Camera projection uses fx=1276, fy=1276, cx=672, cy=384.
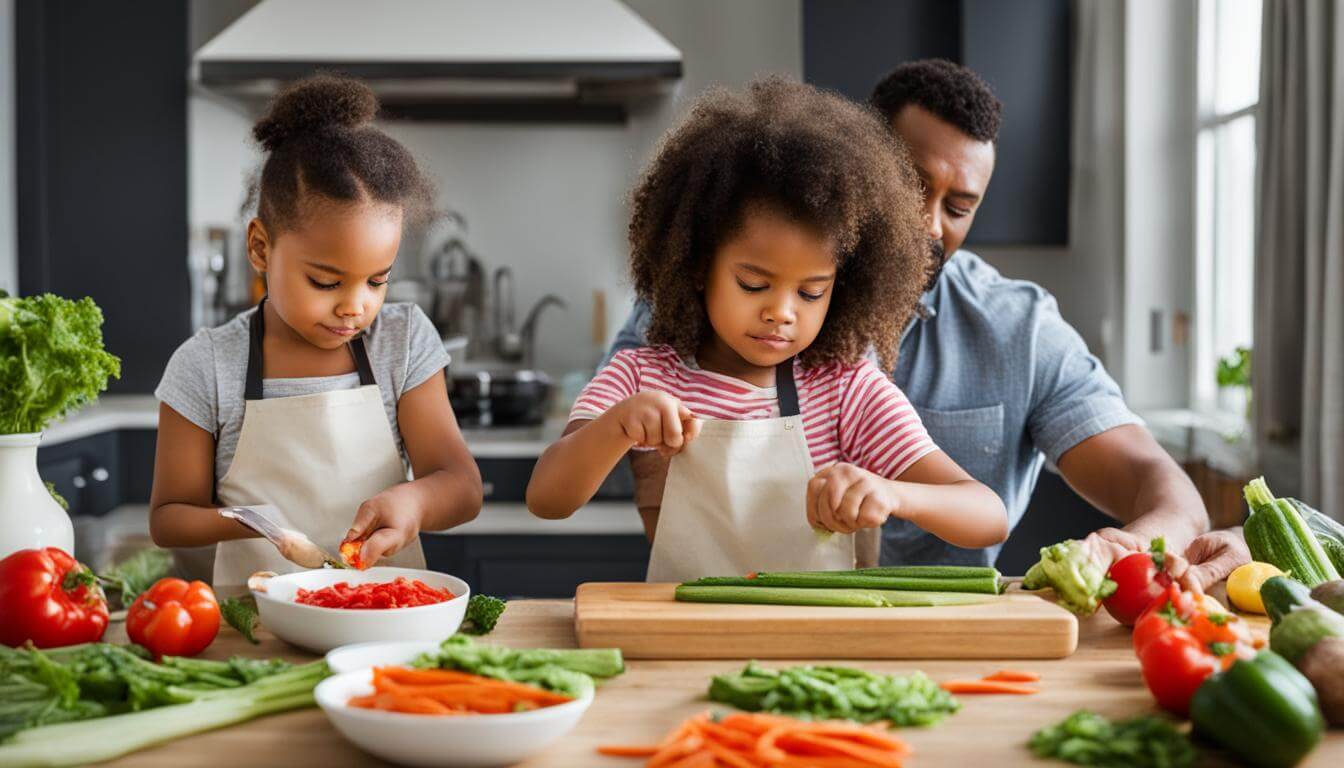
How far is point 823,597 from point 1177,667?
38cm

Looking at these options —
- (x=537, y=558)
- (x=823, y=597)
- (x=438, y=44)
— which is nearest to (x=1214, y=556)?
(x=823, y=597)

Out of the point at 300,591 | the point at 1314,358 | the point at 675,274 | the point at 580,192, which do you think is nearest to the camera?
the point at 300,591

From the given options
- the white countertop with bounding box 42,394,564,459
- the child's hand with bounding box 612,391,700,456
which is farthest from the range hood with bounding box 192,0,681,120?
the child's hand with bounding box 612,391,700,456

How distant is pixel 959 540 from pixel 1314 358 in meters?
1.25

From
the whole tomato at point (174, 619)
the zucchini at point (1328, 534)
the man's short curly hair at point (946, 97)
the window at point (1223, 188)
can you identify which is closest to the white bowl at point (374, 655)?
the whole tomato at point (174, 619)

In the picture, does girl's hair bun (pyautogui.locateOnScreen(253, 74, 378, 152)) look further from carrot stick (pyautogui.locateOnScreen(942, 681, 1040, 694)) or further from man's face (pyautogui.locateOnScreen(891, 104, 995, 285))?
carrot stick (pyautogui.locateOnScreen(942, 681, 1040, 694))

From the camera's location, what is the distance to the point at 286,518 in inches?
70.4

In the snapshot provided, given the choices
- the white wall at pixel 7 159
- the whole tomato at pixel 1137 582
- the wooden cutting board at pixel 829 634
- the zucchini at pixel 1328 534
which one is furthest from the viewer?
the white wall at pixel 7 159

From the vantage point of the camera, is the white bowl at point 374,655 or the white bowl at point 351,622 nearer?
the white bowl at point 374,655

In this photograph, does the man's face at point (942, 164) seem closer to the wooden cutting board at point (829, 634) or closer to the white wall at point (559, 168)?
the wooden cutting board at point (829, 634)

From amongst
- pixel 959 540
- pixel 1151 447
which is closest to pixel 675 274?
pixel 959 540

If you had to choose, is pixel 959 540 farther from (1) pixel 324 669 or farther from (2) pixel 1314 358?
(2) pixel 1314 358

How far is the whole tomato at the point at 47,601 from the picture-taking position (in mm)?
1333

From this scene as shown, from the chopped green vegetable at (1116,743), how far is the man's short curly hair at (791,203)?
2.37ft
